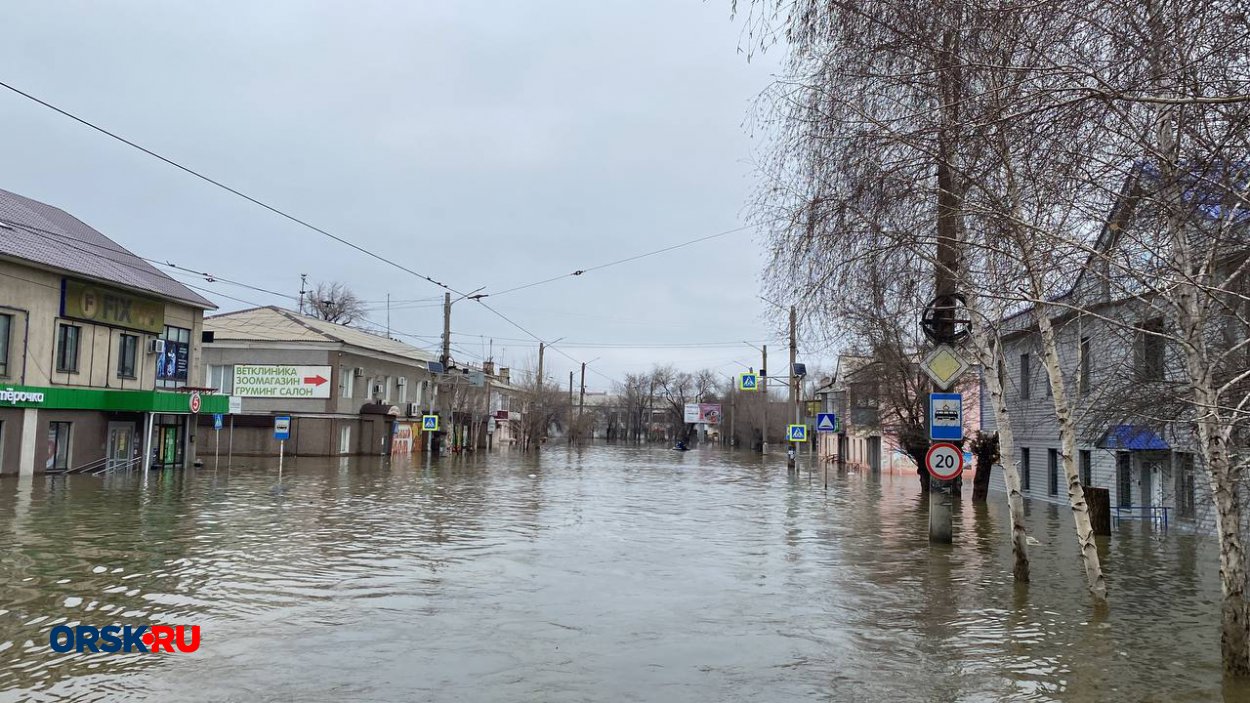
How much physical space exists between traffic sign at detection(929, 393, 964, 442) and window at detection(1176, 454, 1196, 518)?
9751mm

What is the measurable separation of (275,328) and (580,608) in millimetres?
47894

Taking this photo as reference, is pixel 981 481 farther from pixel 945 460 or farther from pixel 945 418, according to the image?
pixel 945 460

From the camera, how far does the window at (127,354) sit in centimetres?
3378

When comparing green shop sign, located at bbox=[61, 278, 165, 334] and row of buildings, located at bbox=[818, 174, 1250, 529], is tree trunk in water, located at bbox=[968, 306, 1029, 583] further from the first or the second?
green shop sign, located at bbox=[61, 278, 165, 334]

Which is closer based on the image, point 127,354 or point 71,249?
point 71,249

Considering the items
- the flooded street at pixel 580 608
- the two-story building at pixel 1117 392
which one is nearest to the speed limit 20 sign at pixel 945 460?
the flooded street at pixel 580 608

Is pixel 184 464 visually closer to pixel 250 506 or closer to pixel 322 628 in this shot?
pixel 250 506

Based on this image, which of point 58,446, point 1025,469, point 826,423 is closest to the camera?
point 58,446

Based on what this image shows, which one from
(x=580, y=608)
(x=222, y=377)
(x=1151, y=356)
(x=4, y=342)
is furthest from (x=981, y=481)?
(x=222, y=377)

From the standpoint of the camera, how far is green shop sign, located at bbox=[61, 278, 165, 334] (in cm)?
3067

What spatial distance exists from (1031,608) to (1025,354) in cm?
2244

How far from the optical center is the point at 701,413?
123500mm

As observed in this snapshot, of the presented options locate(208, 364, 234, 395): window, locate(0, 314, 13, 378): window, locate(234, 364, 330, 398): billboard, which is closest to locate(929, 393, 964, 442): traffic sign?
locate(0, 314, 13, 378): window

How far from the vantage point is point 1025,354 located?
31.3m
